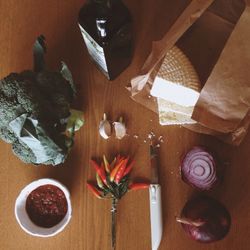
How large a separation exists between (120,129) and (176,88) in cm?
16

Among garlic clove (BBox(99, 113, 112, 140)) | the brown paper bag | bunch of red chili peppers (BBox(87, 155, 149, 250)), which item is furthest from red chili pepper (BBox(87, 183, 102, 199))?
the brown paper bag

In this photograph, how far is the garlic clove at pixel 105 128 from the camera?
921mm

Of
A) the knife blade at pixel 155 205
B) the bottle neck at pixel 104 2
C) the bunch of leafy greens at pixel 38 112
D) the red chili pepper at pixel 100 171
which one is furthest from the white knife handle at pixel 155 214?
the bottle neck at pixel 104 2

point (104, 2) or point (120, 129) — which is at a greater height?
point (104, 2)

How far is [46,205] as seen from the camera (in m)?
0.90

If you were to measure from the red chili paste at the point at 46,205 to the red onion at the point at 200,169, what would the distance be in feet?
0.89

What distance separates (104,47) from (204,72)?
0.89 feet

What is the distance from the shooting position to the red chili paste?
2.93 feet

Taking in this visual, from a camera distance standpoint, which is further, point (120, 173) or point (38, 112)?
point (120, 173)

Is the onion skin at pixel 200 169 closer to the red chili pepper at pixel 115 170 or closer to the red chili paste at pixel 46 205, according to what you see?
the red chili pepper at pixel 115 170

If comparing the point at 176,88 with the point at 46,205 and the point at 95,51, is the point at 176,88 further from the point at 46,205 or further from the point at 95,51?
the point at 46,205

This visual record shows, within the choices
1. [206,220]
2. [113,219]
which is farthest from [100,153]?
[206,220]


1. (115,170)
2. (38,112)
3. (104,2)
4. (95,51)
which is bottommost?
A: (115,170)

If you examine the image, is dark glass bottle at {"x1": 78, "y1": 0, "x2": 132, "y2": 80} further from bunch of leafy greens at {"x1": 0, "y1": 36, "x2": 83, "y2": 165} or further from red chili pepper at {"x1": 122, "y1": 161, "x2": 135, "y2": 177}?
red chili pepper at {"x1": 122, "y1": 161, "x2": 135, "y2": 177}
